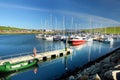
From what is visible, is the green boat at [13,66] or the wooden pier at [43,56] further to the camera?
the wooden pier at [43,56]

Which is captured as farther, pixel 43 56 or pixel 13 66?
pixel 43 56

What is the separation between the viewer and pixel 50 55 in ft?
155

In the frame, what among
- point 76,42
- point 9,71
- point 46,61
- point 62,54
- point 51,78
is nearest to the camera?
point 51,78

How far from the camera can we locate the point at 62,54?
172 ft

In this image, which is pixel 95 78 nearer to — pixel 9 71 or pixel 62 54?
pixel 9 71

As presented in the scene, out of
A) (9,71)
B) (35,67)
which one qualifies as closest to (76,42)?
(35,67)

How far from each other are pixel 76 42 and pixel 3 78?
59613 millimetres

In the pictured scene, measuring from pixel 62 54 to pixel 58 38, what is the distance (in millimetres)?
59791

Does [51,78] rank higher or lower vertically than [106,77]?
lower

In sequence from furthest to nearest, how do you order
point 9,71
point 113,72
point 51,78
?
point 9,71, point 51,78, point 113,72

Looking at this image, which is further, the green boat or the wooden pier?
the wooden pier

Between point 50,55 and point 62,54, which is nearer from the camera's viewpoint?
point 50,55

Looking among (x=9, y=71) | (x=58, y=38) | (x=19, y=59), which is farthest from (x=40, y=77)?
(x=58, y=38)

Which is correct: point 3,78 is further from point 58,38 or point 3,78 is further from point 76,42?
point 58,38
